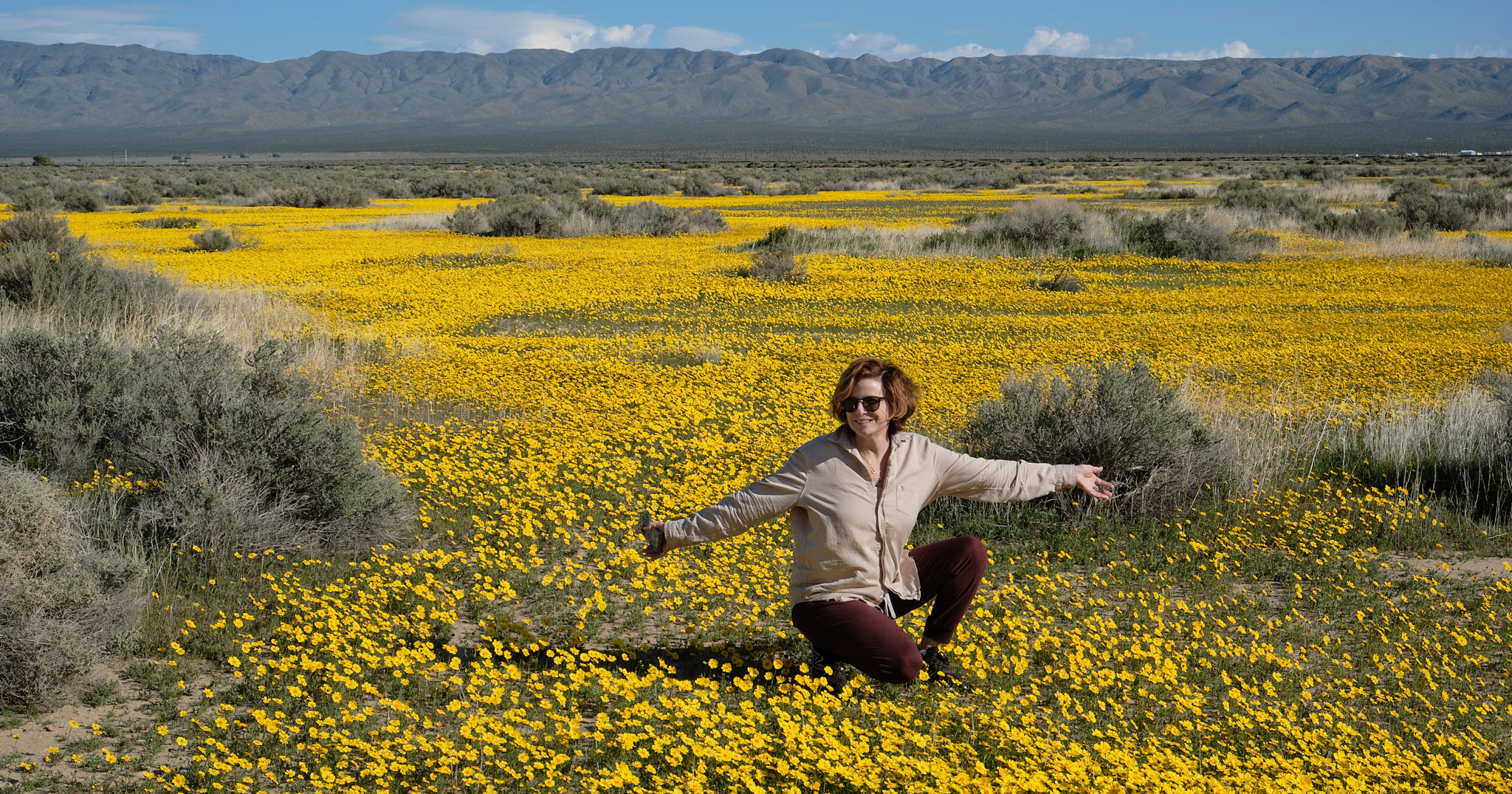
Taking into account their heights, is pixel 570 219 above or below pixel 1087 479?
above

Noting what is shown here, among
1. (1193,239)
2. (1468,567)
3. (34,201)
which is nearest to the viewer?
(1468,567)

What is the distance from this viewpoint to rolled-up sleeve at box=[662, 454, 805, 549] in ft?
14.9

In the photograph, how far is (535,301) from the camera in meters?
17.1

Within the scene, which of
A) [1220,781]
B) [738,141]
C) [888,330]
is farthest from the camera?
[738,141]

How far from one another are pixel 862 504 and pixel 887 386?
1.67 feet

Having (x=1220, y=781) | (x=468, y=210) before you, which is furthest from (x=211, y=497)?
(x=468, y=210)

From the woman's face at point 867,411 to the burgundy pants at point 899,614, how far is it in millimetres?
761

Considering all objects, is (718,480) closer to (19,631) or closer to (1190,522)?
(1190,522)

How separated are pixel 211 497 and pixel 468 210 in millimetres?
24774

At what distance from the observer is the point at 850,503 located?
4.54 metres

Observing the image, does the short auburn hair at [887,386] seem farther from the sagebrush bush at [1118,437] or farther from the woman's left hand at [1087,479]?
the sagebrush bush at [1118,437]

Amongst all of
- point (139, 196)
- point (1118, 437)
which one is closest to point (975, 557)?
point (1118, 437)

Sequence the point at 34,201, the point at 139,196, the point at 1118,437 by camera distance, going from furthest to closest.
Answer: the point at 139,196 → the point at 34,201 → the point at 1118,437

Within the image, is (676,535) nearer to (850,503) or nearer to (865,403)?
(850,503)
